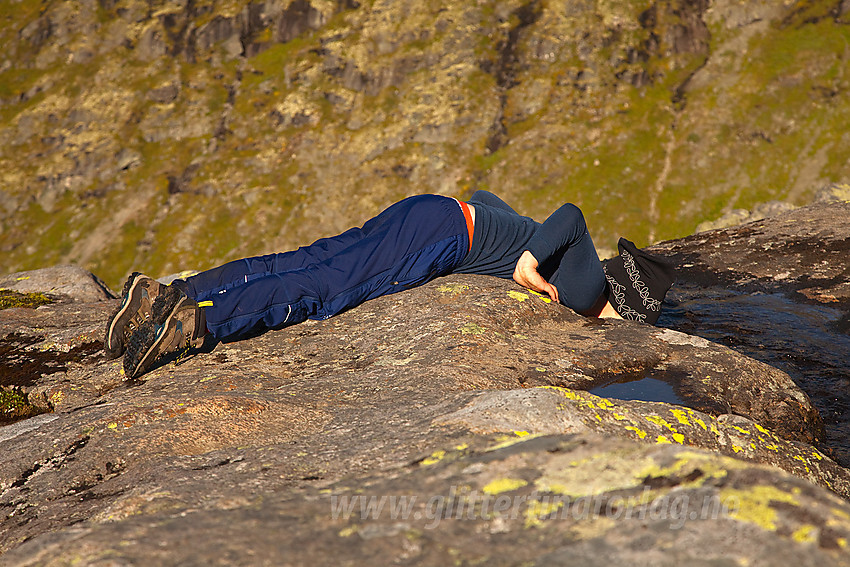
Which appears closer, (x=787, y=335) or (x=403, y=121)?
(x=787, y=335)

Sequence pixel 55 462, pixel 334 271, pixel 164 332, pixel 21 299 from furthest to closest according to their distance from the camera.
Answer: pixel 21 299 → pixel 334 271 → pixel 164 332 → pixel 55 462

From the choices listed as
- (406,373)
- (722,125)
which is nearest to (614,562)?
(406,373)

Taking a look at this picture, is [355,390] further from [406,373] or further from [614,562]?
[614,562]

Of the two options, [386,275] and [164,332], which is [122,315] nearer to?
[164,332]

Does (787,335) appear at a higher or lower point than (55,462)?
lower

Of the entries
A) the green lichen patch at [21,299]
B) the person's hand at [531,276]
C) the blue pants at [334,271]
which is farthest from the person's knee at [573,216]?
the green lichen patch at [21,299]

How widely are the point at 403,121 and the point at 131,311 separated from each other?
118657 millimetres

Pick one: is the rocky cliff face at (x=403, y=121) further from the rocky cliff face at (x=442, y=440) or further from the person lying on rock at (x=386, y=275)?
the rocky cliff face at (x=442, y=440)

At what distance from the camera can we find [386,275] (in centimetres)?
933

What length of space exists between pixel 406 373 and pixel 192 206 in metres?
126

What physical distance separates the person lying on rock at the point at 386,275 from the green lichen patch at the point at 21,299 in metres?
6.21

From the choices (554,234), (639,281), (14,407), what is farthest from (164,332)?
(639,281)

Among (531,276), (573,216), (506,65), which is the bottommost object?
(531,276)

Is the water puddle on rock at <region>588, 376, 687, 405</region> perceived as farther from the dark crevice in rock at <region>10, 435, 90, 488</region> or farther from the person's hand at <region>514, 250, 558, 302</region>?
the dark crevice in rock at <region>10, 435, 90, 488</region>
